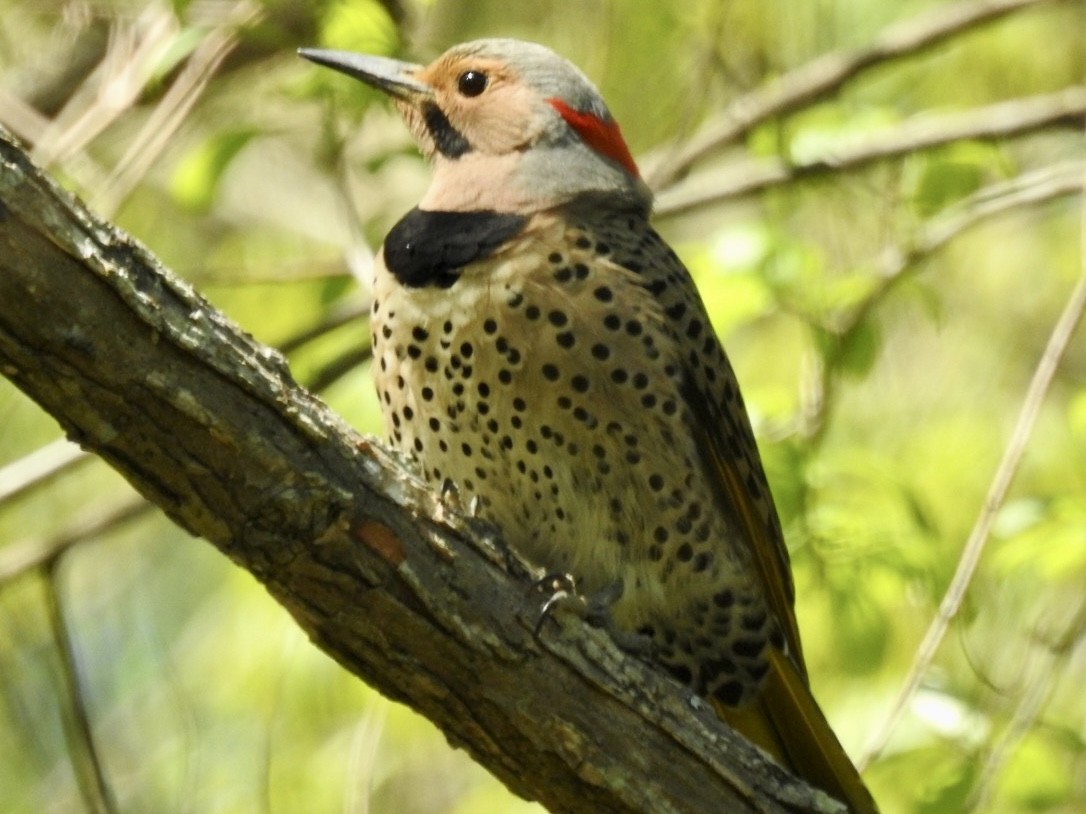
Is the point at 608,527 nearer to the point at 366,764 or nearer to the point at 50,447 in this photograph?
the point at 366,764

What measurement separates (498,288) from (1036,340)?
11.3 ft

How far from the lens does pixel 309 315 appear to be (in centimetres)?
541

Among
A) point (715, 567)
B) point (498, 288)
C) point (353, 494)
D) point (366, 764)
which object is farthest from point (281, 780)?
point (353, 494)

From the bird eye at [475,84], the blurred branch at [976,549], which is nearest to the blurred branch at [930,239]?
the blurred branch at [976,549]

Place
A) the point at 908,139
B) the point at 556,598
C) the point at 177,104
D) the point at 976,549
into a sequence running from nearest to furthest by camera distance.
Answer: the point at 556,598, the point at 976,549, the point at 177,104, the point at 908,139

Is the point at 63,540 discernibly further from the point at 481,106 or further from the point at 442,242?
the point at 481,106

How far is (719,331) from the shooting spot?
413 centimetres

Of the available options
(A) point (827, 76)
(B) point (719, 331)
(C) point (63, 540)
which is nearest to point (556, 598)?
(B) point (719, 331)

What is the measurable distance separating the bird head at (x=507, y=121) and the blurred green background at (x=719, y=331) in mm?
216

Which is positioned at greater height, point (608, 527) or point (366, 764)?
point (608, 527)

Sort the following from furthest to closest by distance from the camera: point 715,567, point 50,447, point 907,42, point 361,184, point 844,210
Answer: point 361,184
point 844,210
point 907,42
point 50,447
point 715,567

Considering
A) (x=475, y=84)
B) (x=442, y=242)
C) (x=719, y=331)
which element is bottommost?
(x=442, y=242)

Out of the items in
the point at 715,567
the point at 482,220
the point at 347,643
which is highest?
the point at 482,220

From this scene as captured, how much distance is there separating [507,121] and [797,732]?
1.53 m
